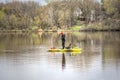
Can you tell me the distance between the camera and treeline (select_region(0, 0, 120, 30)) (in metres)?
157

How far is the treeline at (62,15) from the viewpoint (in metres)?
157

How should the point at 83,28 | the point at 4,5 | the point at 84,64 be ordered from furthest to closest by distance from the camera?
1. the point at 4,5
2. the point at 83,28
3. the point at 84,64

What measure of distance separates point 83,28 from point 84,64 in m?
117

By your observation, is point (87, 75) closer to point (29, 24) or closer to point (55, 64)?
point (55, 64)

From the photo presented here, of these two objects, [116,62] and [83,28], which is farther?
[83,28]

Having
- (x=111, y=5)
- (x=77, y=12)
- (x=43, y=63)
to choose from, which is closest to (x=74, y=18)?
(x=77, y=12)

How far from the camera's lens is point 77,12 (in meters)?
164

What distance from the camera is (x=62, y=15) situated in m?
160

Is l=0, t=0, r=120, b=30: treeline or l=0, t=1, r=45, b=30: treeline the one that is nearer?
l=0, t=0, r=120, b=30: treeline

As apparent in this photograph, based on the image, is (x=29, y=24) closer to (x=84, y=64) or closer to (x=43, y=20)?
(x=43, y=20)

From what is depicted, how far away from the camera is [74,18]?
160500 mm

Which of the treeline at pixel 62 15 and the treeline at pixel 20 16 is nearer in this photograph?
the treeline at pixel 62 15

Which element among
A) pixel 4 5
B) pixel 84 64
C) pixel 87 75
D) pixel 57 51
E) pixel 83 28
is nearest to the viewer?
pixel 87 75

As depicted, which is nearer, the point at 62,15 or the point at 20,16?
the point at 62,15
